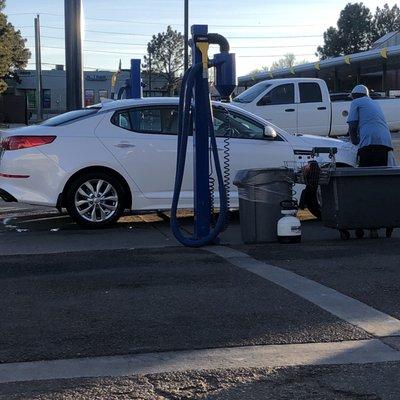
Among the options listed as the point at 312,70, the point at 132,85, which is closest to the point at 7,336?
the point at 132,85

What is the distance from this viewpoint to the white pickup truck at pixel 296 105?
1745 cm

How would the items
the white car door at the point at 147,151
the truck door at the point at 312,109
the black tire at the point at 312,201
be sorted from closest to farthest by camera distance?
1. the white car door at the point at 147,151
2. the black tire at the point at 312,201
3. the truck door at the point at 312,109

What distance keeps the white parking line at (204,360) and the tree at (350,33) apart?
91.7 meters

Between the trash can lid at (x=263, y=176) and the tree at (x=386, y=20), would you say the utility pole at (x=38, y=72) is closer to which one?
the trash can lid at (x=263, y=176)

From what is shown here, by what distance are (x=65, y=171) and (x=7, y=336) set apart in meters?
4.45

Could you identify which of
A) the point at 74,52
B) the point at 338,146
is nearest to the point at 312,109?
the point at 74,52

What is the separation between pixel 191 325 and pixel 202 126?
11.1 ft

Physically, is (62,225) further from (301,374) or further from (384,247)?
(301,374)

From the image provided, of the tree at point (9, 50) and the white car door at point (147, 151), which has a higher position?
the tree at point (9, 50)

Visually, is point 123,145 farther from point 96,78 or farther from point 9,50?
point 96,78

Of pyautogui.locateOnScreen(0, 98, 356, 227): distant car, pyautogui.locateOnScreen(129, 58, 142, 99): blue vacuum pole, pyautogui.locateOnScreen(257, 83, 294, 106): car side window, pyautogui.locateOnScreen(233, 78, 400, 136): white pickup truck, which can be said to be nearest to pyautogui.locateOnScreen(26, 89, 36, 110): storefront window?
pyautogui.locateOnScreen(233, 78, 400, 136): white pickup truck

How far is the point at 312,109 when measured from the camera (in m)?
18.5

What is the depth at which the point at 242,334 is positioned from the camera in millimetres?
4719

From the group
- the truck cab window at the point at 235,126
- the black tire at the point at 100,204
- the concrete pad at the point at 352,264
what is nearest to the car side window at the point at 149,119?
the truck cab window at the point at 235,126
